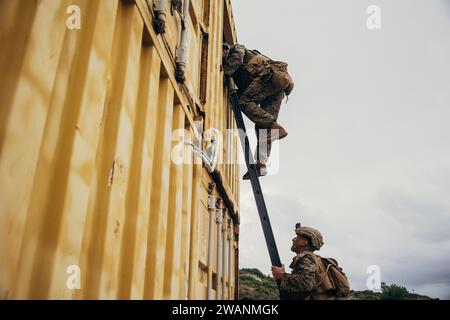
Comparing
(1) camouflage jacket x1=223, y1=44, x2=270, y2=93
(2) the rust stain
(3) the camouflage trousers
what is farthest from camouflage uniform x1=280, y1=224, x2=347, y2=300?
(2) the rust stain

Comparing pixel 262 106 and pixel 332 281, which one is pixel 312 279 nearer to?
pixel 332 281

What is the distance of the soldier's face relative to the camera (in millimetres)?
4602

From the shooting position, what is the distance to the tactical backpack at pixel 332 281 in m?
4.20

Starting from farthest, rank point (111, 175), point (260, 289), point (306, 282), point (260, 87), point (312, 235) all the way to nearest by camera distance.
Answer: point (260, 289), point (260, 87), point (312, 235), point (306, 282), point (111, 175)

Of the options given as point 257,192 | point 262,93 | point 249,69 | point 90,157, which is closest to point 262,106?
point 262,93

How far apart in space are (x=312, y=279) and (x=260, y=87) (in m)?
2.92

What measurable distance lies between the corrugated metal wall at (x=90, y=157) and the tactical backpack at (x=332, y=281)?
7.46 feet

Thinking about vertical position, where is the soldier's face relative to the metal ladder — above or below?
below

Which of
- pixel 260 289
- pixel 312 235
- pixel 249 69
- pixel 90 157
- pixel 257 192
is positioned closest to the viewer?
pixel 90 157

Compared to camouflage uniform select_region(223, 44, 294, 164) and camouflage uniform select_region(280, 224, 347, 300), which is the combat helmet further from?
camouflage uniform select_region(223, 44, 294, 164)

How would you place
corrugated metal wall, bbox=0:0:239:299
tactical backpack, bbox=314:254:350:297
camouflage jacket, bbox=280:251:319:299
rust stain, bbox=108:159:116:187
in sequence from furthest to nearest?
tactical backpack, bbox=314:254:350:297 → camouflage jacket, bbox=280:251:319:299 → rust stain, bbox=108:159:116:187 → corrugated metal wall, bbox=0:0:239:299

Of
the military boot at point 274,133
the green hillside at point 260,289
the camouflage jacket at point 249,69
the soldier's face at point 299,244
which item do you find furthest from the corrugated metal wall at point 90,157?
the green hillside at point 260,289

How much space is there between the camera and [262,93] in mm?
5555

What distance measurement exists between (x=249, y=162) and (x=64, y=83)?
4.13 m
